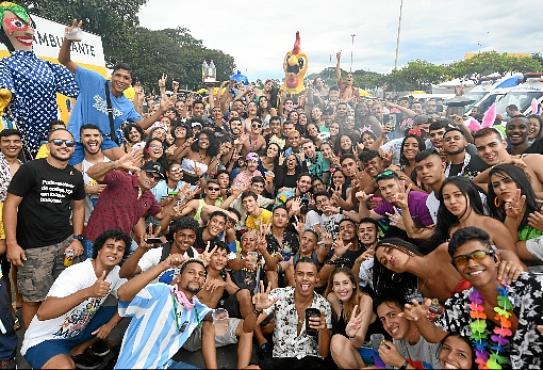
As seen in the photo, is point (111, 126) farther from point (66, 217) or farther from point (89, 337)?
point (89, 337)

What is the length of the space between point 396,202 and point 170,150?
3.69 m

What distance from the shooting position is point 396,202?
12.7 feet

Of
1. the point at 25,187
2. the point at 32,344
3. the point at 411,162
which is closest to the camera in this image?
the point at 32,344

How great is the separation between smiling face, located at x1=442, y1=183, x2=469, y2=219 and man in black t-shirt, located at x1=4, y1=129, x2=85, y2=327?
3256 mm

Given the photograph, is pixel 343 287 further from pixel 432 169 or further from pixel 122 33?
pixel 122 33

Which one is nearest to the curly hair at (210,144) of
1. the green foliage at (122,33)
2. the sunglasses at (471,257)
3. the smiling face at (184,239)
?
the smiling face at (184,239)

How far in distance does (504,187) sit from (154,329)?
2.92 meters

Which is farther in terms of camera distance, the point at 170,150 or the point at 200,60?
the point at 200,60

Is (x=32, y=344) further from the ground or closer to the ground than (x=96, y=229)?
closer to the ground

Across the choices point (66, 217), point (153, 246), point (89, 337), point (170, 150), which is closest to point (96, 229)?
point (66, 217)

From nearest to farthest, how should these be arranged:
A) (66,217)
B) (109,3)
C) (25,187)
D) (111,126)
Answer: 1. (25,187)
2. (66,217)
3. (111,126)
4. (109,3)

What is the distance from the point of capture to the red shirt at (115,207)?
3.85 meters

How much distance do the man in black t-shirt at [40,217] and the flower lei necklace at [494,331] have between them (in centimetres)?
329

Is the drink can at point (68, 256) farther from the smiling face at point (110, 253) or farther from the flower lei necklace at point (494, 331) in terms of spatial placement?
the flower lei necklace at point (494, 331)
